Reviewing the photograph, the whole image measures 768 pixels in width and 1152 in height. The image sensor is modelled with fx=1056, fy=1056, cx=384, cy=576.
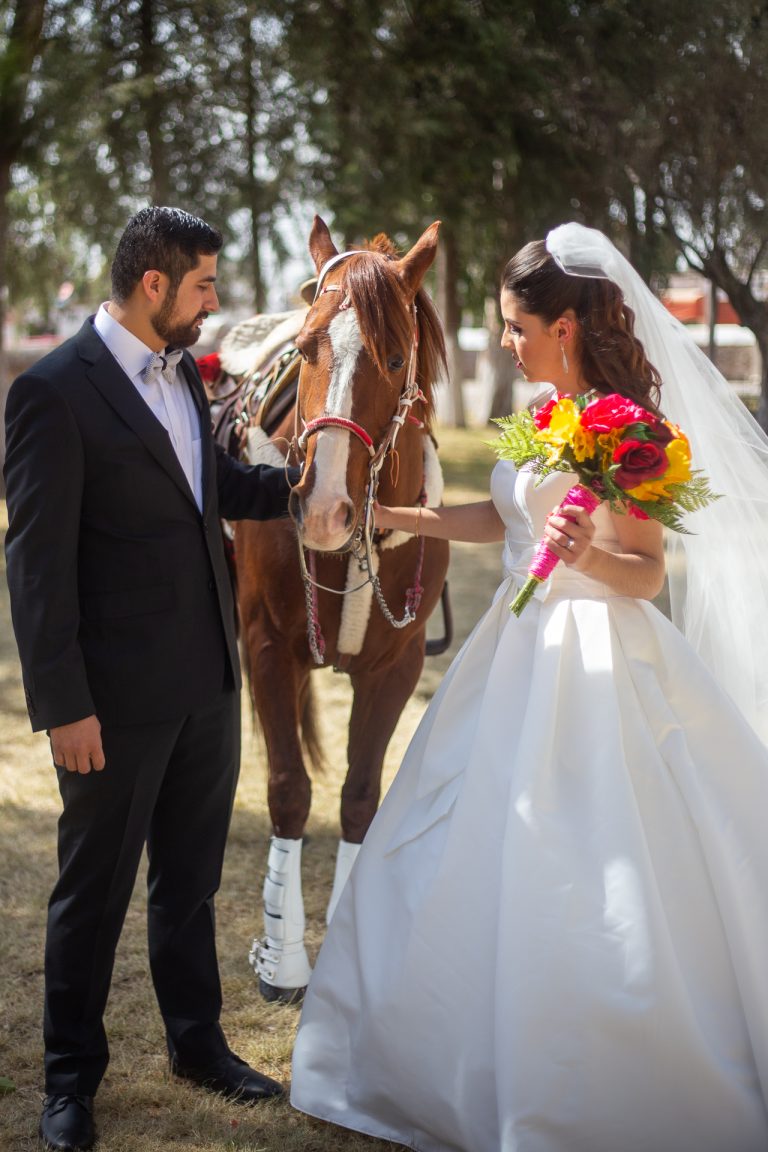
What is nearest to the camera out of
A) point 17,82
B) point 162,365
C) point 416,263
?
point 162,365

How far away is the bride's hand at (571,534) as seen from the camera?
2396 mm

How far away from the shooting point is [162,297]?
2395 mm

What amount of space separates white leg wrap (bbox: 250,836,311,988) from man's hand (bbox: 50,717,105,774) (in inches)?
46.5

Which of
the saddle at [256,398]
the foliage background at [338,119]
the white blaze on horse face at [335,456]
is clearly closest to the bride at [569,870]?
the white blaze on horse face at [335,456]

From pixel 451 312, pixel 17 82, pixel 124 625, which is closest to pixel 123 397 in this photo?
pixel 124 625

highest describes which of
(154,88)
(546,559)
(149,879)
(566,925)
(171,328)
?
(154,88)

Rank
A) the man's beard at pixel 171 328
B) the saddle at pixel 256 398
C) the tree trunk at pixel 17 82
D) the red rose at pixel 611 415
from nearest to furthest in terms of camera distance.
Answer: the red rose at pixel 611 415, the man's beard at pixel 171 328, the saddle at pixel 256 398, the tree trunk at pixel 17 82

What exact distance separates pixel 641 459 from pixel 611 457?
0.07m

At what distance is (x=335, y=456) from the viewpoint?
2.64 m

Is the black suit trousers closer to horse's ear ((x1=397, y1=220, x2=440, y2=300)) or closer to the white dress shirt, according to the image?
the white dress shirt

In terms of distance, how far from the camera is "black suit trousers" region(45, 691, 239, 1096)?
2.47 metres

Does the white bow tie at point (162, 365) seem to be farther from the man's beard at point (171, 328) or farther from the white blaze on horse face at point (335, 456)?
the white blaze on horse face at point (335, 456)

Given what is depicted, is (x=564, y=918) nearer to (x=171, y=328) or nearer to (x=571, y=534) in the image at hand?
(x=571, y=534)

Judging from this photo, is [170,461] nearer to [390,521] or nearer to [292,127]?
[390,521]
